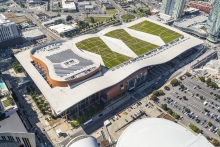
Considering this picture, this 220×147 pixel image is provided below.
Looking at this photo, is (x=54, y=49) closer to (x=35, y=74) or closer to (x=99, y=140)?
(x=35, y=74)

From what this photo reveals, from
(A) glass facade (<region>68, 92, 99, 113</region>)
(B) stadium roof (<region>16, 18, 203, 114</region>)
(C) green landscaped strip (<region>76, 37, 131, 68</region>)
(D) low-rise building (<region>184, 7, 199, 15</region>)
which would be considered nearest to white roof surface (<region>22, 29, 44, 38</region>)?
(B) stadium roof (<region>16, 18, 203, 114</region>)

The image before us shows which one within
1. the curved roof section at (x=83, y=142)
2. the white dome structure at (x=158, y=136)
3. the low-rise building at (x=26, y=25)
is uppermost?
the low-rise building at (x=26, y=25)

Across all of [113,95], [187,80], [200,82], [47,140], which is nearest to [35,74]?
[47,140]

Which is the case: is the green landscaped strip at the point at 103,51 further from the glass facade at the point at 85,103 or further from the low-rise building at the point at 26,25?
the low-rise building at the point at 26,25

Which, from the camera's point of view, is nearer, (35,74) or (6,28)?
(35,74)

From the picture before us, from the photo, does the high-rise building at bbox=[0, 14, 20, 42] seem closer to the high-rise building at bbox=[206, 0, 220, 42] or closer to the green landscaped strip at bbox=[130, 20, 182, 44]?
the green landscaped strip at bbox=[130, 20, 182, 44]

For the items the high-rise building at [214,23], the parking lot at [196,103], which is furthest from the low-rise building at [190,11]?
the parking lot at [196,103]

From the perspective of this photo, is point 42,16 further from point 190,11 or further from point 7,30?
point 190,11
